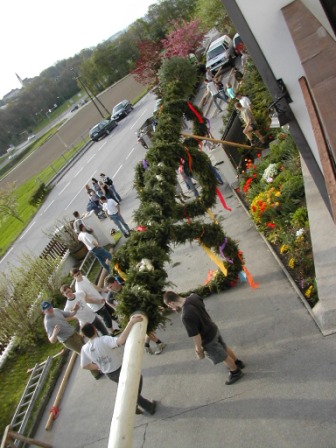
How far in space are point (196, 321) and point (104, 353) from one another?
1492 mm

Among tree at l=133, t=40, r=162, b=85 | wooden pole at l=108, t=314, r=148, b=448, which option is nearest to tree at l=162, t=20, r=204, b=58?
tree at l=133, t=40, r=162, b=85

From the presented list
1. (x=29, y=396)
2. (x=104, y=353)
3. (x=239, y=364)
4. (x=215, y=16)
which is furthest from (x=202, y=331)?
(x=215, y=16)

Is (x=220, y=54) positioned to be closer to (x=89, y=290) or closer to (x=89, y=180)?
(x=89, y=180)

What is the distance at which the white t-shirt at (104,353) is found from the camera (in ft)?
17.9

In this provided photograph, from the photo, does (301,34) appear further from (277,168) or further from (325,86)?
(277,168)

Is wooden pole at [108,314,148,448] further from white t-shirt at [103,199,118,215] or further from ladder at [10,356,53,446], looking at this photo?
white t-shirt at [103,199,118,215]

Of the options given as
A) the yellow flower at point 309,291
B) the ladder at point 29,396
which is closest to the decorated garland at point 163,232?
the yellow flower at point 309,291

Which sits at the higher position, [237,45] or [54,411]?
[237,45]

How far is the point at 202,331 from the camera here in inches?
204

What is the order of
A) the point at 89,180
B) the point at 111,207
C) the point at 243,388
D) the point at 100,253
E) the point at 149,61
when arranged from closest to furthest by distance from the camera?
the point at 243,388 → the point at 100,253 → the point at 111,207 → the point at 89,180 → the point at 149,61

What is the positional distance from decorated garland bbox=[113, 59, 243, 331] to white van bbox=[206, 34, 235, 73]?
1347 cm

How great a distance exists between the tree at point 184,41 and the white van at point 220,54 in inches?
139

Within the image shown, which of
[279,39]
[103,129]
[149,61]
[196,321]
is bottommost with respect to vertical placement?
[196,321]

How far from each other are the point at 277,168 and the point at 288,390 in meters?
5.43
